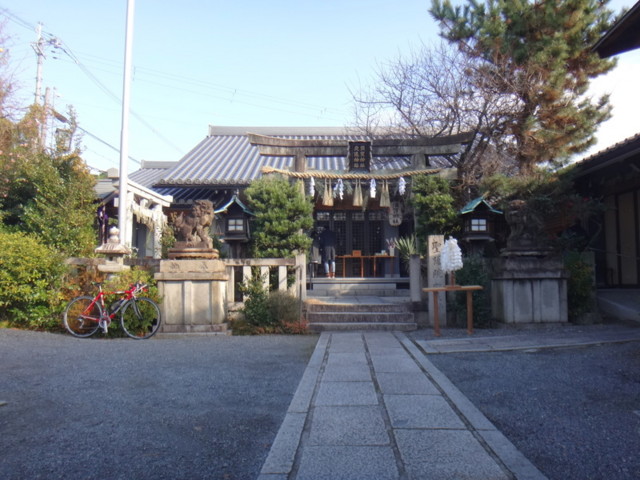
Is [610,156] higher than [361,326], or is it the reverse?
[610,156]

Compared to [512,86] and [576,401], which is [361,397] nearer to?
[576,401]

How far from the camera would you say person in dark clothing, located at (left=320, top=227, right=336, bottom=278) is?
13656 mm

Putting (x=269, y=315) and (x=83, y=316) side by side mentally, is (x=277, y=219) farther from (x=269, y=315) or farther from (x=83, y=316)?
(x=83, y=316)

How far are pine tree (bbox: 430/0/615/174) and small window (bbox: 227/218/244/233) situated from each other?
6.60m

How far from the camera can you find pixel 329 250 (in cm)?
1364

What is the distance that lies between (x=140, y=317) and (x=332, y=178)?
5.94 metres

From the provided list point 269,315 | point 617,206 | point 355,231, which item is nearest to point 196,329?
point 269,315

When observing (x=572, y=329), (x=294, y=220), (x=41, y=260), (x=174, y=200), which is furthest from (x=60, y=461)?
(x=174, y=200)

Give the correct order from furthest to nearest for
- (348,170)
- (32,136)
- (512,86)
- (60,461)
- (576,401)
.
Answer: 1. (32,136)
2. (348,170)
3. (512,86)
4. (576,401)
5. (60,461)

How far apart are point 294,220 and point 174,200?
4.98 m

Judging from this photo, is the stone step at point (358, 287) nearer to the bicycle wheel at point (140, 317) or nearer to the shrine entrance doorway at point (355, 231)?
the shrine entrance doorway at point (355, 231)

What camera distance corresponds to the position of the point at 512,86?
35.4 feet

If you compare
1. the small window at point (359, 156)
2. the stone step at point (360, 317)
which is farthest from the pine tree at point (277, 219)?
the stone step at point (360, 317)

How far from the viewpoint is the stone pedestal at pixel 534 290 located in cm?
807
